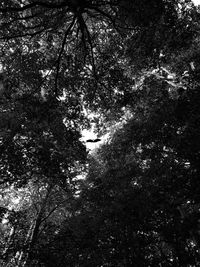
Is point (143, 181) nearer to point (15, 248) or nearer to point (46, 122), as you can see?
point (46, 122)

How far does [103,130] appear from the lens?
1351cm

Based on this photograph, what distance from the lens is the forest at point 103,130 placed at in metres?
10.5

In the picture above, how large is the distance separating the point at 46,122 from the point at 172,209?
6634 millimetres

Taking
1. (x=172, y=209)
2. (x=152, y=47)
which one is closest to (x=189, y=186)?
(x=172, y=209)

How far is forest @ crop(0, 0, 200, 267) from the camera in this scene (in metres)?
10.5

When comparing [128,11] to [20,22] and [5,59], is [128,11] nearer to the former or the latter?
[20,22]

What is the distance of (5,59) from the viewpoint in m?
10.8

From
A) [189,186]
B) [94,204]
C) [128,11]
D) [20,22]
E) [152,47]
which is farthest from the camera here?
[94,204]

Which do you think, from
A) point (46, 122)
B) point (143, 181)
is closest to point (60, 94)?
point (46, 122)

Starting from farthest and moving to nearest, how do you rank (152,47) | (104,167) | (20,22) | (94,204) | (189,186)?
(104,167)
(94,204)
(189,186)
(20,22)
(152,47)

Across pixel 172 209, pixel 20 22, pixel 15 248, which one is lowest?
pixel 15 248

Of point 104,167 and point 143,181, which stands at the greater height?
point 104,167

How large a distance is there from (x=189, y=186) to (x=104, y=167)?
17.1 ft

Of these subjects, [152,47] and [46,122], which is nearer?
[152,47]
